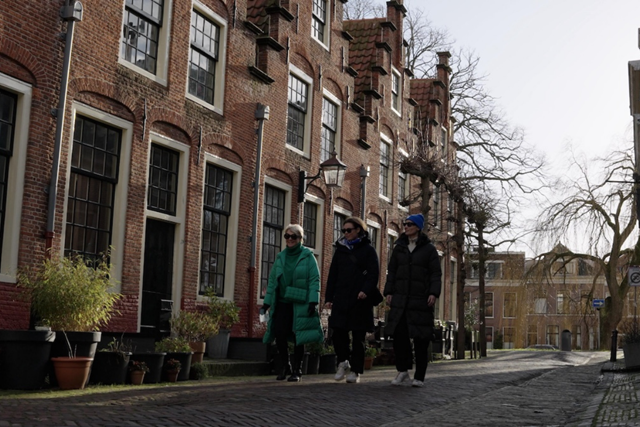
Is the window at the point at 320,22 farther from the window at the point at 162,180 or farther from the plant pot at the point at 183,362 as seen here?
the plant pot at the point at 183,362

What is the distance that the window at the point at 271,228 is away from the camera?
56.9 ft

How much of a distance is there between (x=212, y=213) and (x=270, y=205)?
233 centimetres

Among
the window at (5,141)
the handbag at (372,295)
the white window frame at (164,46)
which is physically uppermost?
the white window frame at (164,46)

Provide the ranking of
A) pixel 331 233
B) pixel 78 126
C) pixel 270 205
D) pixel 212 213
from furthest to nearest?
pixel 331 233
pixel 270 205
pixel 212 213
pixel 78 126

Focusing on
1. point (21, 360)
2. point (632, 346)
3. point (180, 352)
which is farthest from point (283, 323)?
point (632, 346)

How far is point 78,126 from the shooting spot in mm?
12125

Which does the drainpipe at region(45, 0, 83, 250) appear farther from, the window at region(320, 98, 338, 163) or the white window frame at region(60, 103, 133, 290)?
the window at region(320, 98, 338, 163)

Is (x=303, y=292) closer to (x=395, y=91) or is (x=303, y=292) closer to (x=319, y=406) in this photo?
(x=319, y=406)

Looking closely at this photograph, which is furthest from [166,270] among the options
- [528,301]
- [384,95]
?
[528,301]

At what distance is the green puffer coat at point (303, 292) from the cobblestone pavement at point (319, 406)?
0.61 meters

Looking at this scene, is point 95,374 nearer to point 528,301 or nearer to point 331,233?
point 331,233

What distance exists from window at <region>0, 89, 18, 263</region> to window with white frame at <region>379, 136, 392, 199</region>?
1515cm

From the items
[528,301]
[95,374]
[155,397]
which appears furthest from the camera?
[528,301]

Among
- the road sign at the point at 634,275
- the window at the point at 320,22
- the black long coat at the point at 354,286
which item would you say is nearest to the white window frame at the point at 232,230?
the window at the point at 320,22
